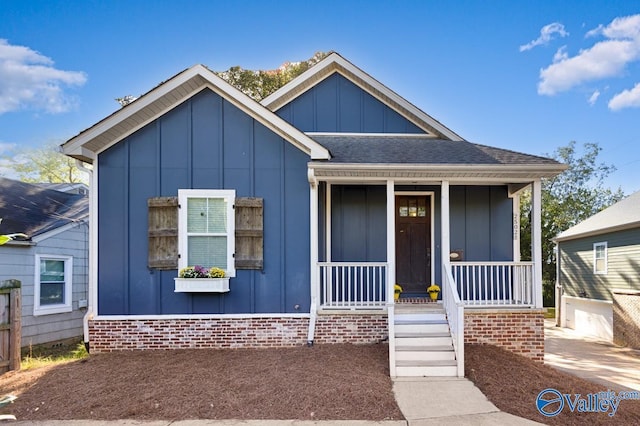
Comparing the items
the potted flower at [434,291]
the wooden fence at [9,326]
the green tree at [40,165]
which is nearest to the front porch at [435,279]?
the potted flower at [434,291]

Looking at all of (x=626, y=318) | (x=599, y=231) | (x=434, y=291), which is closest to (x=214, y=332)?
(x=434, y=291)

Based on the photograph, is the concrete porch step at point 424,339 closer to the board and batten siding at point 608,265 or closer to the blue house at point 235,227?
the blue house at point 235,227

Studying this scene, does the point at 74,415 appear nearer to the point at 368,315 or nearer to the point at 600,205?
the point at 368,315

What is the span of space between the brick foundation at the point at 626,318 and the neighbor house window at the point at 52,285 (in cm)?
1599

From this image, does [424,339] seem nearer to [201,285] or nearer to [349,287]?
[349,287]

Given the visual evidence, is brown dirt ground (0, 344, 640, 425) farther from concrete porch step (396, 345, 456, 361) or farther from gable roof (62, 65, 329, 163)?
gable roof (62, 65, 329, 163)

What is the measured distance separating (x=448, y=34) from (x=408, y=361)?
10.9 m

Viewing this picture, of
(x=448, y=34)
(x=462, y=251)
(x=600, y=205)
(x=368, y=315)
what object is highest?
(x=448, y=34)

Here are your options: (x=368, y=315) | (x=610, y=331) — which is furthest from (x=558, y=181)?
(x=368, y=315)

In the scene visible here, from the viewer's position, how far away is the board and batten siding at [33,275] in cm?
930

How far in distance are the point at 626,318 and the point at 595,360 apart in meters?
3.59

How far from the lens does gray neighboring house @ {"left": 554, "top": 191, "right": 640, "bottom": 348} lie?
1340 centimetres

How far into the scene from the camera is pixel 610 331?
14.6 meters

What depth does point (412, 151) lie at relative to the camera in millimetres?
8203
